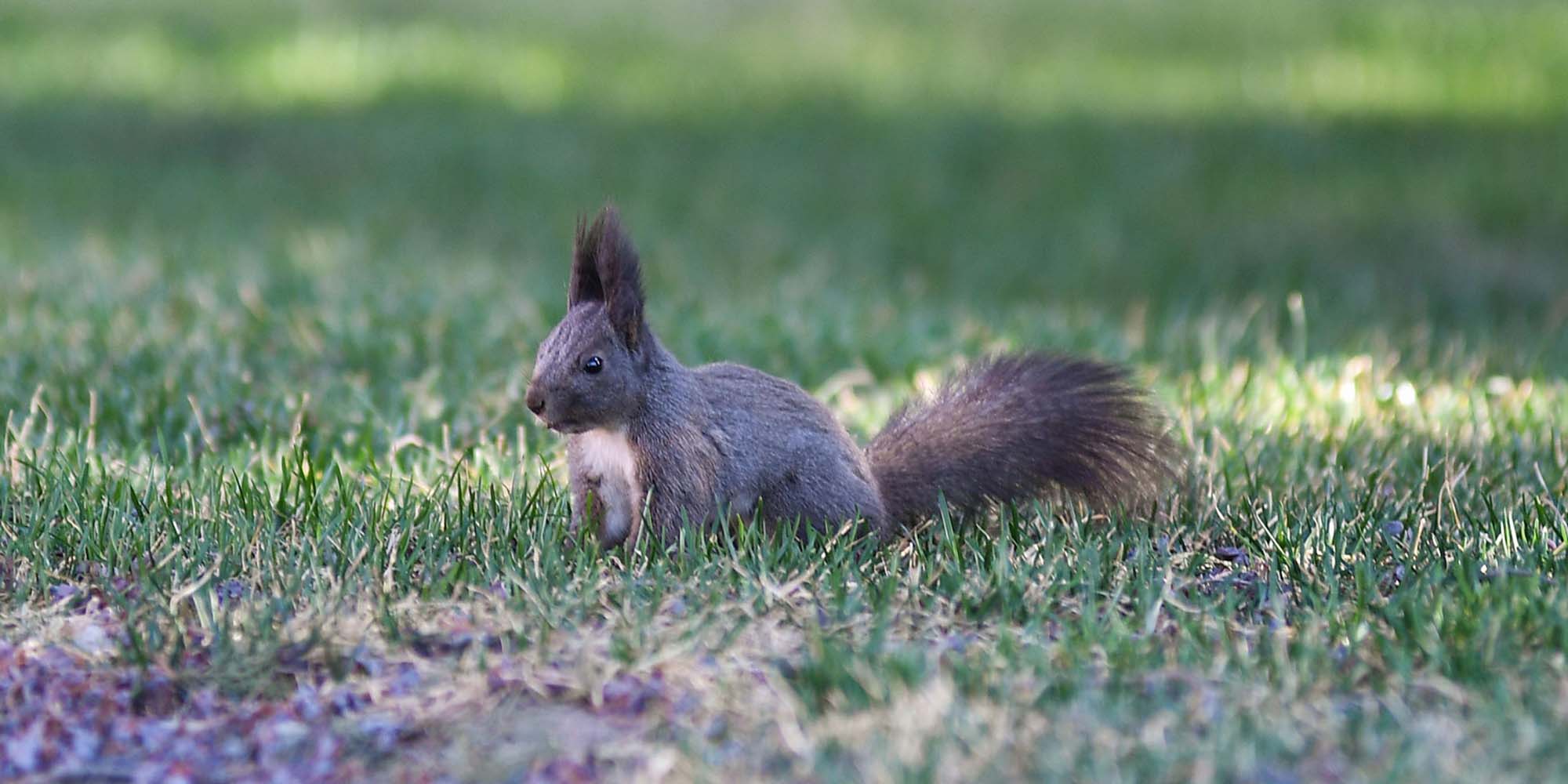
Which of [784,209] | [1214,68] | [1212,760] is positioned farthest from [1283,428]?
[1214,68]

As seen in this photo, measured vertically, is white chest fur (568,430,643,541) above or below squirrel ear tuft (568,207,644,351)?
below

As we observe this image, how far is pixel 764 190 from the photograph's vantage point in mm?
10562

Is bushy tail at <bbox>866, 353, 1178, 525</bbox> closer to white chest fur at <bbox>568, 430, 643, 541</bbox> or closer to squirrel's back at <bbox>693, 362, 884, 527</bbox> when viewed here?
squirrel's back at <bbox>693, 362, 884, 527</bbox>

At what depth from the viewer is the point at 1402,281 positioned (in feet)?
30.5

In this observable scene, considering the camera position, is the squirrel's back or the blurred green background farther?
the blurred green background

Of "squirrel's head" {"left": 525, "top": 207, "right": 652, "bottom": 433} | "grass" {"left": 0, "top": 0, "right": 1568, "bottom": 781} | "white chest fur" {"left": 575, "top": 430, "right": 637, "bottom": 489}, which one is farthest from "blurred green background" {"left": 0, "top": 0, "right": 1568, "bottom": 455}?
"squirrel's head" {"left": 525, "top": 207, "right": 652, "bottom": 433}

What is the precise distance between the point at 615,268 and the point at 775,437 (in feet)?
1.67

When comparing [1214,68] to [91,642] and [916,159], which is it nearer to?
[916,159]

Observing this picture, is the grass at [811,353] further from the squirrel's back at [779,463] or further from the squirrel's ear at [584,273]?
the squirrel's ear at [584,273]

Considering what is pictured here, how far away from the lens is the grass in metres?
3.05

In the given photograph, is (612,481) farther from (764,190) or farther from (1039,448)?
(764,190)

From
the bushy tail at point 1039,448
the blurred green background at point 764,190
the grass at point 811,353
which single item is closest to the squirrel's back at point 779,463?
the grass at point 811,353

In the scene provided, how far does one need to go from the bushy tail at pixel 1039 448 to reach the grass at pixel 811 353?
0.37 feet

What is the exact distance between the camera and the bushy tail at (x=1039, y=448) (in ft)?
13.5
